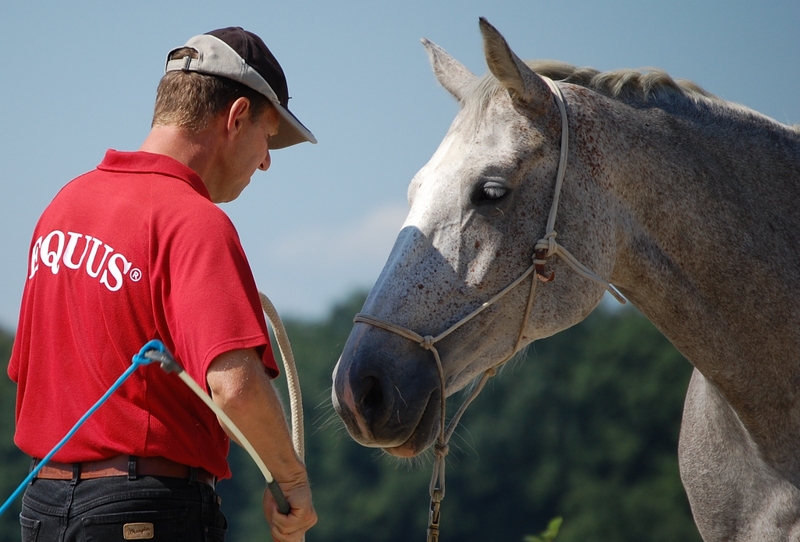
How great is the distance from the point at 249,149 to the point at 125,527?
131cm

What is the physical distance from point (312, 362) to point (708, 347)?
207ft

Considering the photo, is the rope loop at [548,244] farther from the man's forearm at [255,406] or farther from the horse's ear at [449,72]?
the man's forearm at [255,406]

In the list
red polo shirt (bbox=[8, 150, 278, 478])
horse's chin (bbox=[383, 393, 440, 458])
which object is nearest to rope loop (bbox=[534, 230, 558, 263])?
horse's chin (bbox=[383, 393, 440, 458])

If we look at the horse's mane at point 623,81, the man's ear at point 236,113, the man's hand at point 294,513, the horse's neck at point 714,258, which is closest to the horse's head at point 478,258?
the horse's neck at point 714,258

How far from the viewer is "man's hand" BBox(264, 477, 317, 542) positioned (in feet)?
8.05

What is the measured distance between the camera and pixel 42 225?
8.74ft

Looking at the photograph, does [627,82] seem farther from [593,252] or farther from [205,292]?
[205,292]

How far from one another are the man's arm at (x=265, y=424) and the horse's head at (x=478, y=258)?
0.44 metres

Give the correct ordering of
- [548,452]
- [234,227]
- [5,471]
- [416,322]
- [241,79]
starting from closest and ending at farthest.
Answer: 1. [234,227]
2. [241,79]
3. [416,322]
4. [5,471]
5. [548,452]

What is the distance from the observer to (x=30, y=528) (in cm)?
246

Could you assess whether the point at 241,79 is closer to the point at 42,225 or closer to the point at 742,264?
the point at 42,225

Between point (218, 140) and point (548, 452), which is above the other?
point (218, 140)

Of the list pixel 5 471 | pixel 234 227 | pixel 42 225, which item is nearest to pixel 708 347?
pixel 234 227

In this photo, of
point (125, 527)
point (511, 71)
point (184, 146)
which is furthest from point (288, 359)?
point (511, 71)
